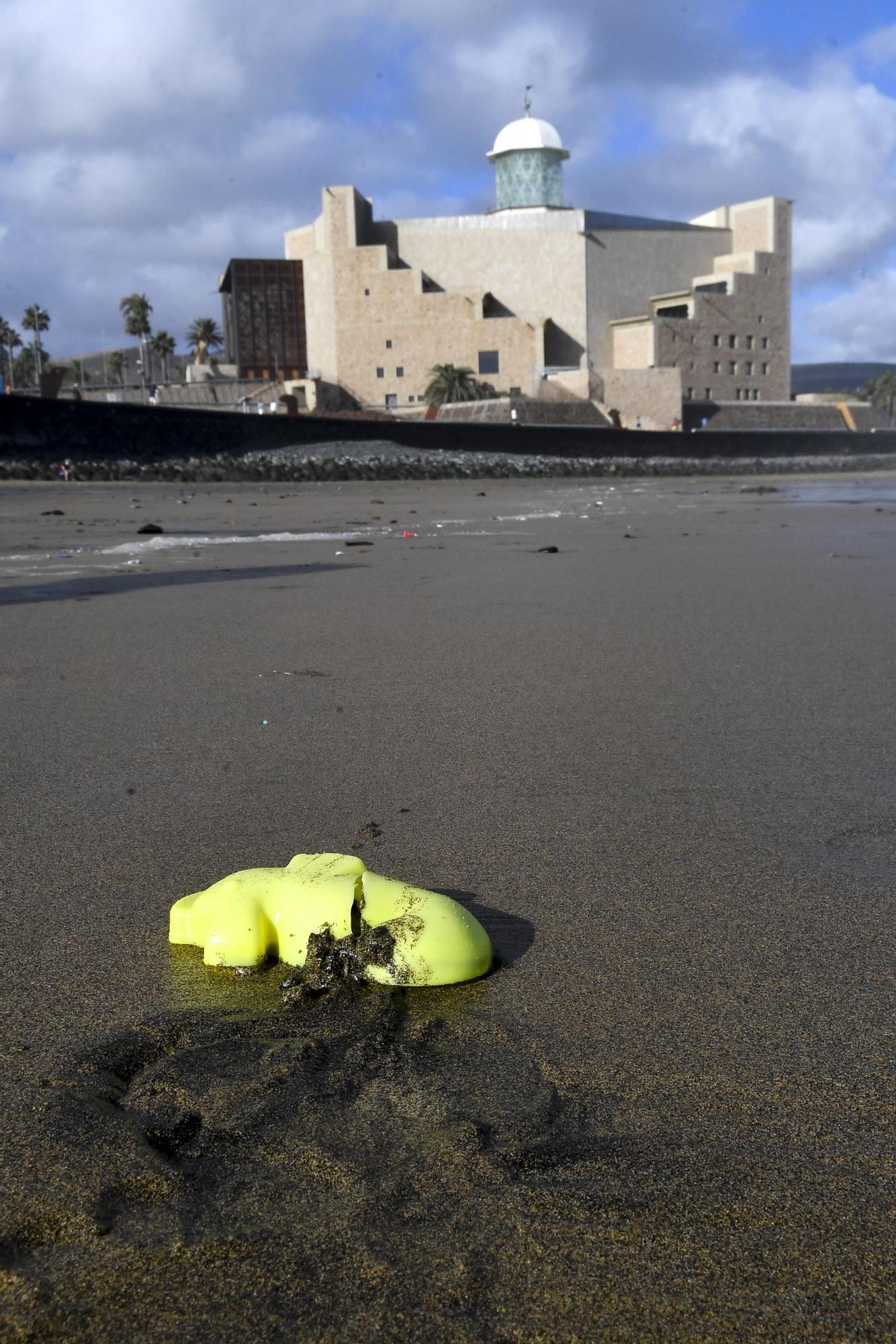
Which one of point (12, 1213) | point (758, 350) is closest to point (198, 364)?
point (758, 350)

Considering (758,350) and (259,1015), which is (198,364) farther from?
(259,1015)

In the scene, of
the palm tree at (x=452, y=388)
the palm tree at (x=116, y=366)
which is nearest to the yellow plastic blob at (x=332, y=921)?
the palm tree at (x=452, y=388)

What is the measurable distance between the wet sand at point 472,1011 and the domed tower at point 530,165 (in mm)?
77168

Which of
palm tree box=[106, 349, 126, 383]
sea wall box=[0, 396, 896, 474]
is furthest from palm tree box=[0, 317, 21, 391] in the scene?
sea wall box=[0, 396, 896, 474]

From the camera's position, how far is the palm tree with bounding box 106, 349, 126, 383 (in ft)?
334

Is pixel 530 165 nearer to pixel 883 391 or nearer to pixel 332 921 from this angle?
pixel 883 391

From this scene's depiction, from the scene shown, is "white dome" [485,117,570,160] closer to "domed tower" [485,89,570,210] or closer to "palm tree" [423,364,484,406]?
"domed tower" [485,89,570,210]

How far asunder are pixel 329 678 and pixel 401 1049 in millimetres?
2750

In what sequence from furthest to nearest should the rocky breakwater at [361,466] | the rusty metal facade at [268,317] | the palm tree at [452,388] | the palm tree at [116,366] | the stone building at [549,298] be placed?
1. the palm tree at [116,366]
2. the rusty metal facade at [268,317]
3. the stone building at [549,298]
4. the palm tree at [452,388]
5. the rocky breakwater at [361,466]

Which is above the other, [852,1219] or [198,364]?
[198,364]

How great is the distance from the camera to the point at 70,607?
616 cm

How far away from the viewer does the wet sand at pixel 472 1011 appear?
1.22m

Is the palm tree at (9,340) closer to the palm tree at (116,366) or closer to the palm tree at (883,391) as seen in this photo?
the palm tree at (116,366)

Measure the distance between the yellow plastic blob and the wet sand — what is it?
0.15ft
